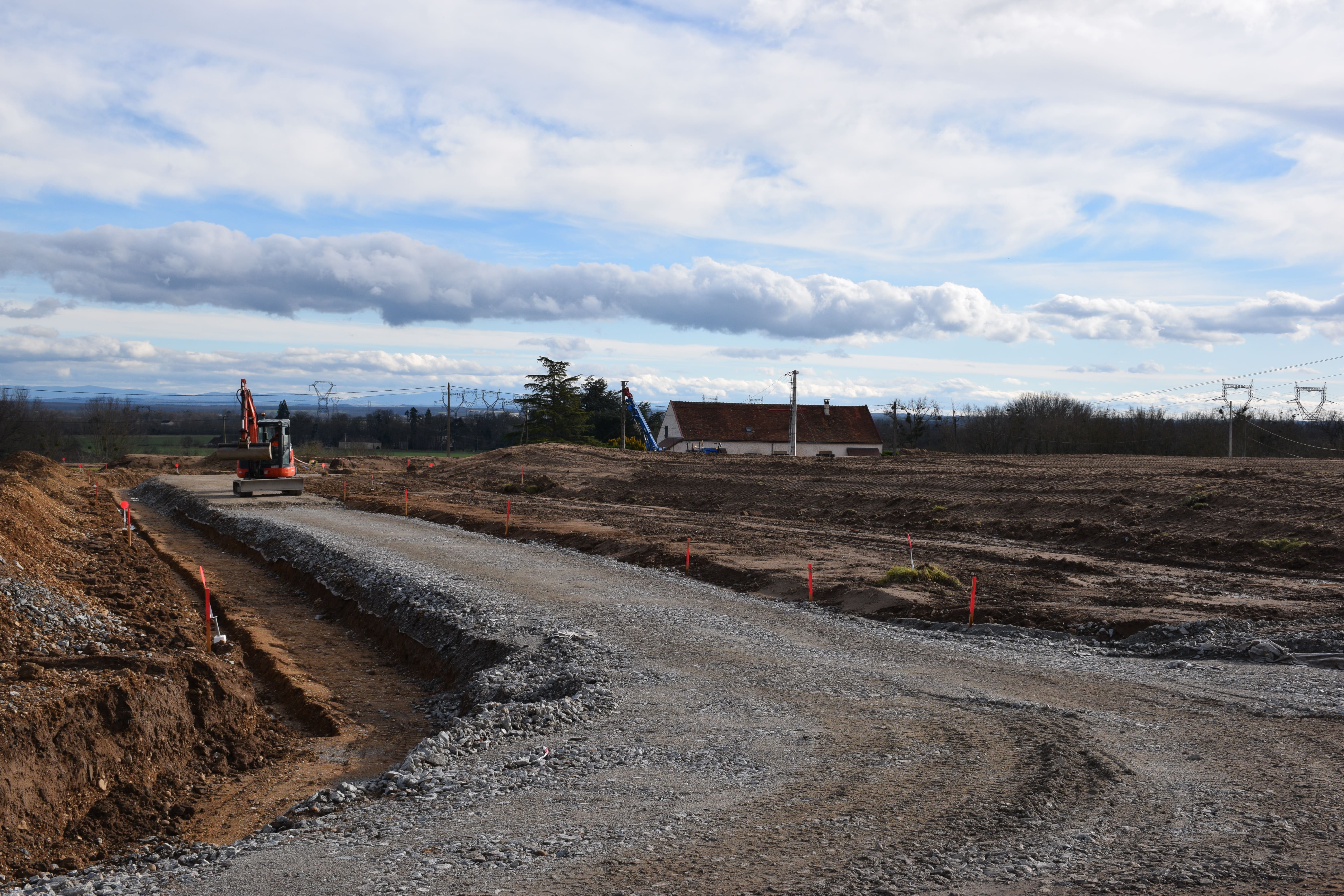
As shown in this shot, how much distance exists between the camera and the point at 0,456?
70.8 m

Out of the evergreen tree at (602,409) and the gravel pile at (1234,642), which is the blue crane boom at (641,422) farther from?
the gravel pile at (1234,642)

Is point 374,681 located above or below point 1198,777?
below

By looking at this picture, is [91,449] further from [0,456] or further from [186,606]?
[186,606]

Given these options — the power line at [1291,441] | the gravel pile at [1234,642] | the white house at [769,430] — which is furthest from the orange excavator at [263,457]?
the power line at [1291,441]

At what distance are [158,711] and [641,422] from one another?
66211 millimetres

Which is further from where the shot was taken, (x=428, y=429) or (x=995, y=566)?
(x=428, y=429)

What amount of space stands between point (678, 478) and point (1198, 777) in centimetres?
3434

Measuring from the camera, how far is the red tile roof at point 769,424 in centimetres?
7300

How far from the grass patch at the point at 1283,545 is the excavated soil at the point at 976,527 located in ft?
0.19

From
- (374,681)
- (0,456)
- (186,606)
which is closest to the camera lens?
(374,681)

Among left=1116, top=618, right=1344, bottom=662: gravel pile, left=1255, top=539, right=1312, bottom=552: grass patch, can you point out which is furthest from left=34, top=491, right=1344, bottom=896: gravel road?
left=1255, top=539, right=1312, bottom=552: grass patch

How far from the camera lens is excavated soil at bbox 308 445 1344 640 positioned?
15773 mm

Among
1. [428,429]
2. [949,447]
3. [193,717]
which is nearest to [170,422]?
[428,429]

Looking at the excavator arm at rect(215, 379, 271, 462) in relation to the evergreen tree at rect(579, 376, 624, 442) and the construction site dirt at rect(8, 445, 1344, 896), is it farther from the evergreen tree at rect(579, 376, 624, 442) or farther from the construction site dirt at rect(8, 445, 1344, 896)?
the evergreen tree at rect(579, 376, 624, 442)
